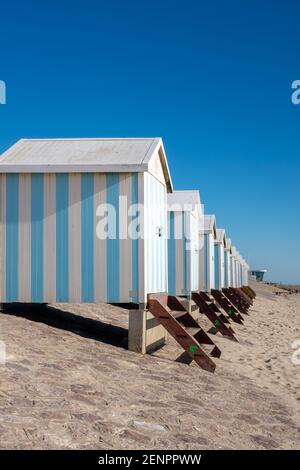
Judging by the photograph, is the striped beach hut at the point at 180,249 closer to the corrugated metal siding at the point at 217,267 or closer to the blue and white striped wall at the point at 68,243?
the blue and white striped wall at the point at 68,243

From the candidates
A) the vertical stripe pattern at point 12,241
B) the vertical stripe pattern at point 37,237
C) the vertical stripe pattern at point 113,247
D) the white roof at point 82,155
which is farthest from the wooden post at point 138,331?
the white roof at point 82,155

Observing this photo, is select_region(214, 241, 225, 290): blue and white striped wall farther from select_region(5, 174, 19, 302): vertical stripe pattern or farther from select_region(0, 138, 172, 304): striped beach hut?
select_region(5, 174, 19, 302): vertical stripe pattern

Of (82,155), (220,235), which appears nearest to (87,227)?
(82,155)

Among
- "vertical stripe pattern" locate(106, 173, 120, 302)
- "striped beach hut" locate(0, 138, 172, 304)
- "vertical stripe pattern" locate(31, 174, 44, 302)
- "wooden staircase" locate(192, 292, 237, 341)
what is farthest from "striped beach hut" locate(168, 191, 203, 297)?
"vertical stripe pattern" locate(31, 174, 44, 302)

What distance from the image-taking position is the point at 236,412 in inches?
271

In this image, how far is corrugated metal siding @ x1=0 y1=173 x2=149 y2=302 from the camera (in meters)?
9.02

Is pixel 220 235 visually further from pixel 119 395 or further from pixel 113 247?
pixel 119 395

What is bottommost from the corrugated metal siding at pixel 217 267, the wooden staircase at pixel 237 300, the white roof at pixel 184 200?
the wooden staircase at pixel 237 300

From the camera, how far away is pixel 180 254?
14.7m

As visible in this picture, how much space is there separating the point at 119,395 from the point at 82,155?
176 inches

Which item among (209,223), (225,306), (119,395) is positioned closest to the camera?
(119,395)

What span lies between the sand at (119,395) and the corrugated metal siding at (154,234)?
118 centimetres

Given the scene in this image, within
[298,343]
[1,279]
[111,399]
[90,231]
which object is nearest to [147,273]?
[90,231]

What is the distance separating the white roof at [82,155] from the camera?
29.6 feet
